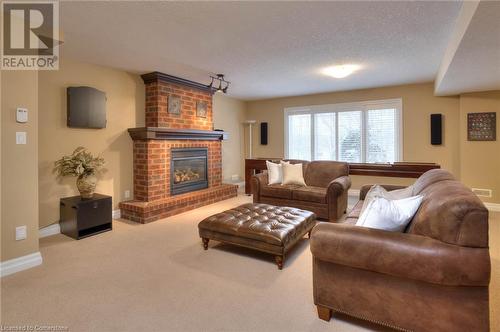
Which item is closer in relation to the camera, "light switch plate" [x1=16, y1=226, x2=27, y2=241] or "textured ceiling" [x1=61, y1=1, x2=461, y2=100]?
"textured ceiling" [x1=61, y1=1, x2=461, y2=100]

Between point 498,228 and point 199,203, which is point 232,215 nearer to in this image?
point 199,203

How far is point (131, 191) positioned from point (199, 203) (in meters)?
1.18

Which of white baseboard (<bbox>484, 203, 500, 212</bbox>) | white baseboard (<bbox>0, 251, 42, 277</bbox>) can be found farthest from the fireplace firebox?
white baseboard (<bbox>484, 203, 500, 212</bbox>)

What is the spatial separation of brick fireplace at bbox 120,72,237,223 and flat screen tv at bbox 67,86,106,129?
57cm

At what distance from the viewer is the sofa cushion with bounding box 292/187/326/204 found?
4051 millimetres

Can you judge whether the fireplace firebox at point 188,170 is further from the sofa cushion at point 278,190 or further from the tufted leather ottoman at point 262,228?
the tufted leather ottoman at point 262,228

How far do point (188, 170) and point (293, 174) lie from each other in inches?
79.9

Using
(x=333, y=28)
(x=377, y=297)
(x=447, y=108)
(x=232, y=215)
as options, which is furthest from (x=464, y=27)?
(x=447, y=108)

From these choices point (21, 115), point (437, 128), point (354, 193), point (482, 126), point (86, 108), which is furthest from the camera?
point (354, 193)

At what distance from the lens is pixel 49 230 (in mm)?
3572

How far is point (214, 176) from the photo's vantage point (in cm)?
585

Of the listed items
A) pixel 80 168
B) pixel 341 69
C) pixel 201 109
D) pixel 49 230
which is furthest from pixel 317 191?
pixel 49 230

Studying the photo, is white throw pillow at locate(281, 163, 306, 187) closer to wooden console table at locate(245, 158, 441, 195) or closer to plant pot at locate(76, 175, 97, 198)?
wooden console table at locate(245, 158, 441, 195)

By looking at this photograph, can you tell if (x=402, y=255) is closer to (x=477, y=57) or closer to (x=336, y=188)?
(x=336, y=188)
